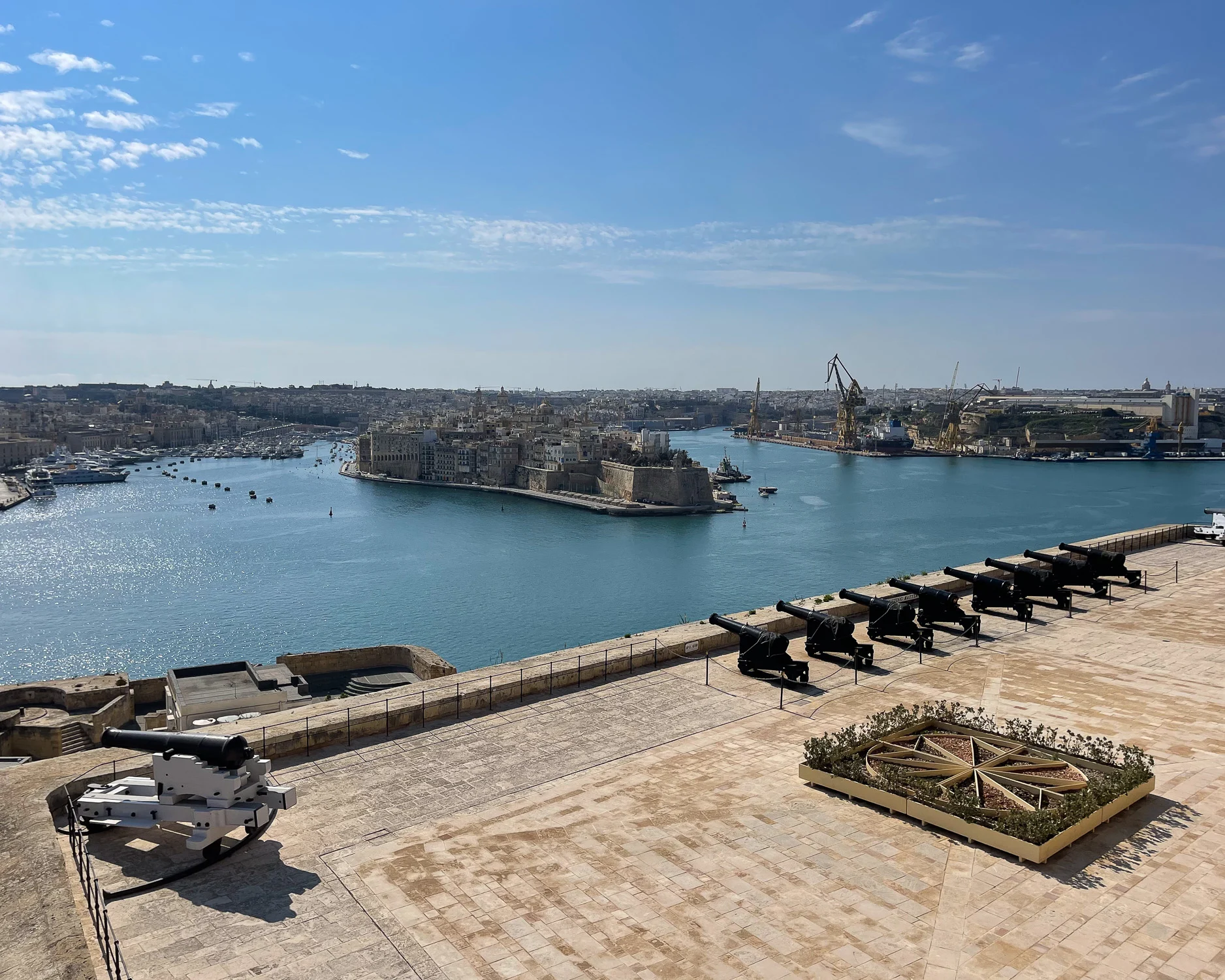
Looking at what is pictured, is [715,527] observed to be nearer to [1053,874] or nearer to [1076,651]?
[1076,651]

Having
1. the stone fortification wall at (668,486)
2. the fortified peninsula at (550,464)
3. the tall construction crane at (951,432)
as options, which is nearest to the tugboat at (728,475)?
the fortified peninsula at (550,464)

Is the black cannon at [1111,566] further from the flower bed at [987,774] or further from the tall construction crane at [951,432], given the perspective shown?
the tall construction crane at [951,432]

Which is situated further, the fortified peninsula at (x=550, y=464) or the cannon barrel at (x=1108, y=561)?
the fortified peninsula at (x=550, y=464)

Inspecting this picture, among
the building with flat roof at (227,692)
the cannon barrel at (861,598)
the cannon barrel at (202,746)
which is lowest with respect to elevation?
the building with flat roof at (227,692)

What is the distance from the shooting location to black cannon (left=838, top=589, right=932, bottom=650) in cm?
1082

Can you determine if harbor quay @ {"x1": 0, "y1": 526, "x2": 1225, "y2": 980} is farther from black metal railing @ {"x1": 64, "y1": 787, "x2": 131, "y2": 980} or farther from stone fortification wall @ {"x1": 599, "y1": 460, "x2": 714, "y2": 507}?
stone fortification wall @ {"x1": 599, "y1": 460, "x2": 714, "y2": 507}

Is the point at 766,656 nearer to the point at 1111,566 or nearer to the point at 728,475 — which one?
the point at 1111,566

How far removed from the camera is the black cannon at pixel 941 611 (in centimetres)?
1131

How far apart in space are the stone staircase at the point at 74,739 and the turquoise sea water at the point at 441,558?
7.82 m

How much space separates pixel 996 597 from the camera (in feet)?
41.1

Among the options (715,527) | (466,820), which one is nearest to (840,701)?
(466,820)

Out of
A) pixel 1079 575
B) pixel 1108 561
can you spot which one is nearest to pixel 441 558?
pixel 1079 575

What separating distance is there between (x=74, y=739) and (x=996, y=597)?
13.9 meters

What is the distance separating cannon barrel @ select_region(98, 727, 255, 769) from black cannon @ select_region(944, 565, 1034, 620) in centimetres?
1042
